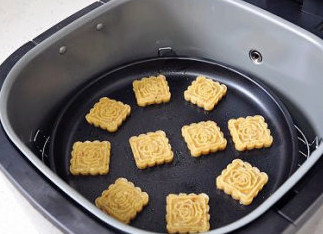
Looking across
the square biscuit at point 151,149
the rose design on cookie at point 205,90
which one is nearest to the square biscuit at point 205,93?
the rose design on cookie at point 205,90

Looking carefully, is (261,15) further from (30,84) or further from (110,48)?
(30,84)

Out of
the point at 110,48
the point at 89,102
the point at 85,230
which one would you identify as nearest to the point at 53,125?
the point at 89,102

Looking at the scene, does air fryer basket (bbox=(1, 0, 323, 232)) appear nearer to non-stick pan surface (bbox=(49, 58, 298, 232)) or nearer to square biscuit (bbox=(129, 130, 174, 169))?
non-stick pan surface (bbox=(49, 58, 298, 232))

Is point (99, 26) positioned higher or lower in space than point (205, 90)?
higher

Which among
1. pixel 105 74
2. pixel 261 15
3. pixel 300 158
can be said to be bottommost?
pixel 300 158

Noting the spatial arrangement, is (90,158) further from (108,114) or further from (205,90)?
(205,90)

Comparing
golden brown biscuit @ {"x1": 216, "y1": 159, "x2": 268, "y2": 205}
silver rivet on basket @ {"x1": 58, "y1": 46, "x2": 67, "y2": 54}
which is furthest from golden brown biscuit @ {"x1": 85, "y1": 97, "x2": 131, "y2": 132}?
golden brown biscuit @ {"x1": 216, "y1": 159, "x2": 268, "y2": 205}

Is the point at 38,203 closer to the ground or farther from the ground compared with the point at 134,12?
closer to the ground

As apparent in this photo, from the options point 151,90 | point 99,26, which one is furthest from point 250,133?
point 99,26
